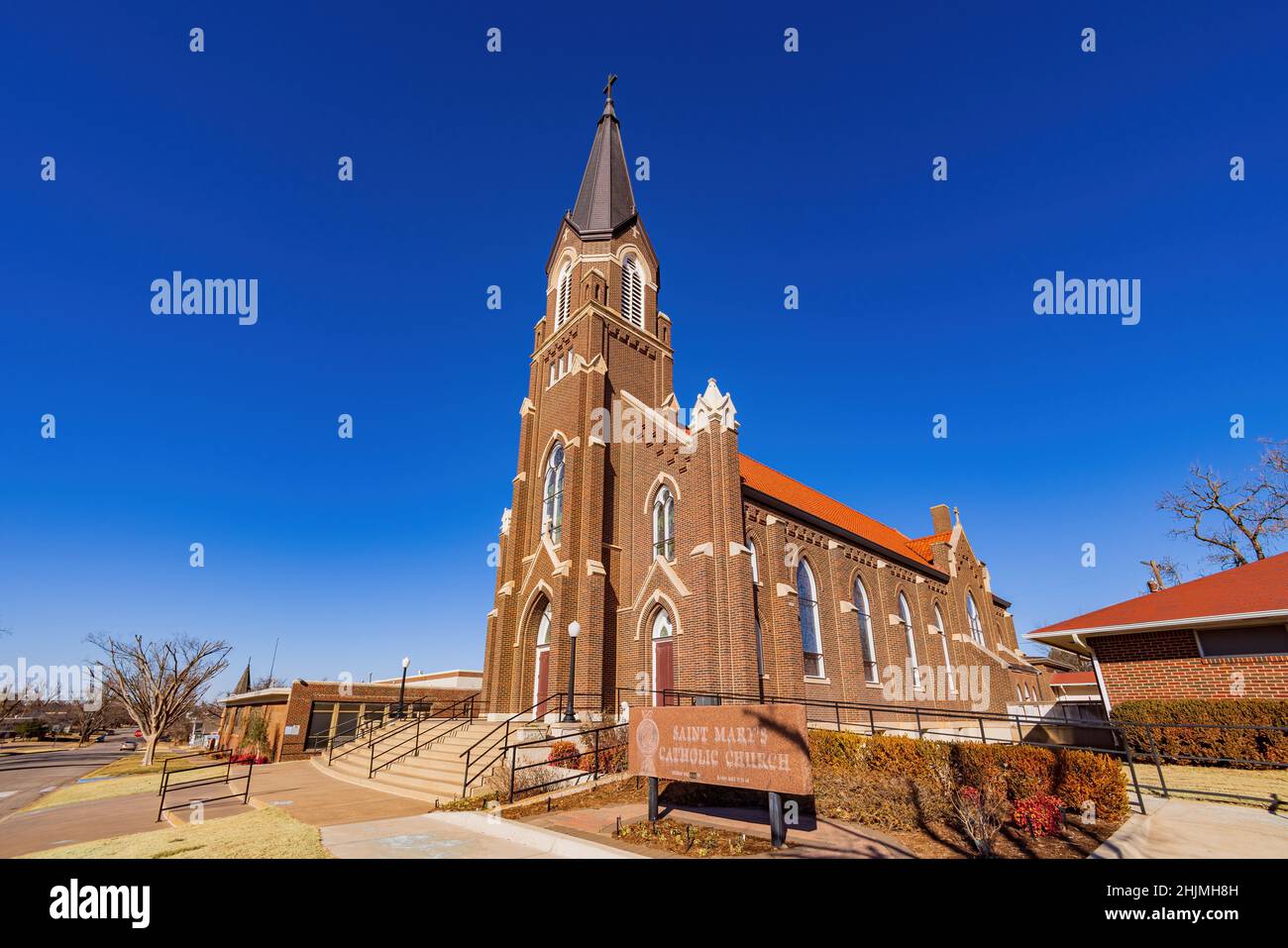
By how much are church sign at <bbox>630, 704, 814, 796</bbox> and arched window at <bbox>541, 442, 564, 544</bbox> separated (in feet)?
39.8

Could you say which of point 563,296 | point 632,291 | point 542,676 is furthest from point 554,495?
point 632,291

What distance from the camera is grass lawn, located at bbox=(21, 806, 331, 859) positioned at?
7.68 metres

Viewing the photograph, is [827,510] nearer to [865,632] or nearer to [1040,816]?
[865,632]

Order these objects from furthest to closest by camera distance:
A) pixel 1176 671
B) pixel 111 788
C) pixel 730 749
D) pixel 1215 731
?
1. pixel 111 788
2. pixel 1176 671
3. pixel 1215 731
4. pixel 730 749

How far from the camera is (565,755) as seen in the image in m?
13.2

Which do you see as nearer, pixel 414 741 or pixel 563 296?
pixel 414 741

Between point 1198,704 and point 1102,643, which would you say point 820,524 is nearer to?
point 1102,643

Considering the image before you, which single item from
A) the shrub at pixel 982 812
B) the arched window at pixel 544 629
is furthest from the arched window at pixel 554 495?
the shrub at pixel 982 812

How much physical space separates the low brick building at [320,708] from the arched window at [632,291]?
1732 centimetres

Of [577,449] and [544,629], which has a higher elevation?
[577,449]

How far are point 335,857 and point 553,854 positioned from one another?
9.06 feet

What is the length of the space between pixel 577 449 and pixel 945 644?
20690 millimetres
